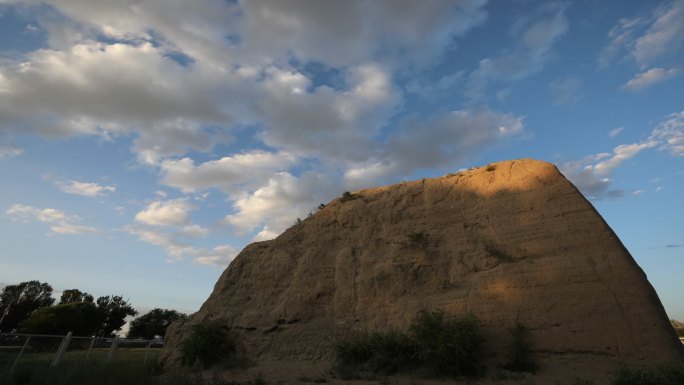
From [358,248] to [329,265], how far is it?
1.46 meters

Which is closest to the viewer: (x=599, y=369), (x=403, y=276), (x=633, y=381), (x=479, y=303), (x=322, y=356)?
(x=633, y=381)

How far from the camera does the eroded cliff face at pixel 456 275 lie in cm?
1228

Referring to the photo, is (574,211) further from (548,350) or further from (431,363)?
(431,363)

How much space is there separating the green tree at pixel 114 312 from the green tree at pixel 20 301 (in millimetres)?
7473

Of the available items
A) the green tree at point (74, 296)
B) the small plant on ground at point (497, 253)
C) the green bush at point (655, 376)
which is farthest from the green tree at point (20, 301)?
the green bush at point (655, 376)

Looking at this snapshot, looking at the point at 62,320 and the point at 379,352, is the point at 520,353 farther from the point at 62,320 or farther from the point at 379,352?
the point at 62,320

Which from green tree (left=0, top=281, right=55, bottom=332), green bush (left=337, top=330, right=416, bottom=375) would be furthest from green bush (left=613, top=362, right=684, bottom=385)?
green tree (left=0, top=281, right=55, bottom=332)

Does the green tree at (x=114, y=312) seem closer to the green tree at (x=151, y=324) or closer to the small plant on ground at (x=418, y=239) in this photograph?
the green tree at (x=151, y=324)

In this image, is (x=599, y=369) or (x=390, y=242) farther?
(x=390, y=242)

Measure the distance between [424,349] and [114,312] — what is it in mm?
63867

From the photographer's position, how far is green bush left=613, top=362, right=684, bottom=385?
9562mm

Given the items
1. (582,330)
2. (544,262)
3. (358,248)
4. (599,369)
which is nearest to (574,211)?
(544,262)

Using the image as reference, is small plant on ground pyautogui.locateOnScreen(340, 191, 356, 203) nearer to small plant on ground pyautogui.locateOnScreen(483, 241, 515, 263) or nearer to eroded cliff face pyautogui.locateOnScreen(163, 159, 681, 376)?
eroded cliff face pyautogui.locateOnScreen(163, 159, 681, 376)

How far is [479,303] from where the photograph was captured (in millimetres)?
13867
